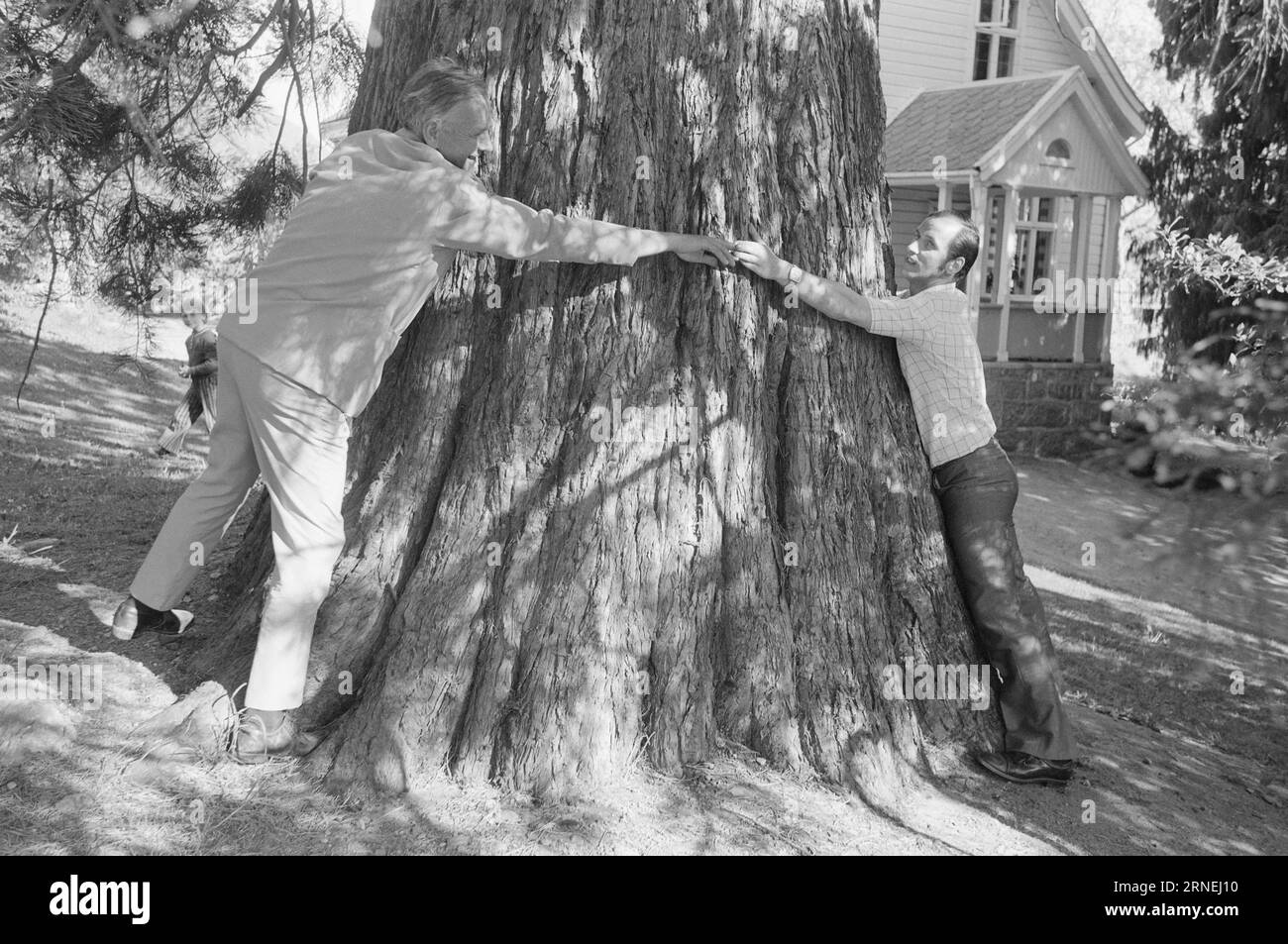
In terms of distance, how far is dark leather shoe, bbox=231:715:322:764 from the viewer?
3.88 m

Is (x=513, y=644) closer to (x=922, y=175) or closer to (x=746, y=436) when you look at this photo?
(x=746, y=436)

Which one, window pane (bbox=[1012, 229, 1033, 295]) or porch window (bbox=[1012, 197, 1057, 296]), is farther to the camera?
window pane (bbox=[1012, 229, 1033, 295])

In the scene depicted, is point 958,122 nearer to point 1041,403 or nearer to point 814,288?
point 1041,403

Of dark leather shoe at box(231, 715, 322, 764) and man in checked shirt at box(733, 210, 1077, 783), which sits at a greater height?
man in checked shirt at box(733, 210, 1077, 783)

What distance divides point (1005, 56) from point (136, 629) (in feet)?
67.2

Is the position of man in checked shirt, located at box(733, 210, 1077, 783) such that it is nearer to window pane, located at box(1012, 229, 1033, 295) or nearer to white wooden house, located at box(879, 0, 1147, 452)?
white wooden house, located at box(879, 0, 1147, 452)

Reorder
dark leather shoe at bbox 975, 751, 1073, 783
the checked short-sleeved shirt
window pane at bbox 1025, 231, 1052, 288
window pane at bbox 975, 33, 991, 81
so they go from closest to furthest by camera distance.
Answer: dark leather shoe at bbox 975, 751, 1073, 783, the checked short-sleeved shirt, window pane at bbox 975, 33, 991, 81, window pane at bbox 1025, 231, 1052, 288

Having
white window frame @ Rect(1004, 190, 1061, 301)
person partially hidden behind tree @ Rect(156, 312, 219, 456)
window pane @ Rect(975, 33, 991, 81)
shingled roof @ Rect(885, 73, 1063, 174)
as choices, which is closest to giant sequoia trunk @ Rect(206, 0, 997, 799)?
person partially hidden behind tree @ Rect(156, 312, 219, 456)

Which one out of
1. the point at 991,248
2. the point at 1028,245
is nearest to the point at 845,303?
the point at 991,248

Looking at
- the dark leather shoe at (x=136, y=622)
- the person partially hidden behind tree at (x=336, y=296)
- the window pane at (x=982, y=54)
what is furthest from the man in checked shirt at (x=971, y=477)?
the window pane at (x=982, y=54)

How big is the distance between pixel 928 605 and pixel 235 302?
258 cm

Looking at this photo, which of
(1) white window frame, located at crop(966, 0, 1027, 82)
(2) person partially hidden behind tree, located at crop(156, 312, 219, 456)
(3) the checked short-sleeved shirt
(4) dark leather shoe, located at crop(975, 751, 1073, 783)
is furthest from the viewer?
(1) white window frame, located at crop(966, 0, 1027, 82)

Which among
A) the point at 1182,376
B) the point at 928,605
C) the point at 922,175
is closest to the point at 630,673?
the point at 928,605

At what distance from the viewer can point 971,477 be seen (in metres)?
4.43
